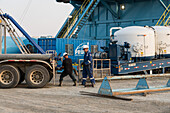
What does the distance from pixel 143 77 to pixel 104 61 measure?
6037 mm

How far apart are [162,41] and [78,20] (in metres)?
14.2

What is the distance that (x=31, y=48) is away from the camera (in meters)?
26.0

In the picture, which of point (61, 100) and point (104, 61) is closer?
point (61, 100)

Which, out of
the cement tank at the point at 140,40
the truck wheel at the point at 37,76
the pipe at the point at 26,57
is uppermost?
the cement tank at the point at 140,40

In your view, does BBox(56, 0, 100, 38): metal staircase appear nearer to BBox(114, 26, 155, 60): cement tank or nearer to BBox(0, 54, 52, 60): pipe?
BBox(114, 26, 155, 60): cement tank

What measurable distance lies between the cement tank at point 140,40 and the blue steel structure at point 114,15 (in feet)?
41.0

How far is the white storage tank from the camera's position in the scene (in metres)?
20.0

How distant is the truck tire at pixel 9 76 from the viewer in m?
13.7

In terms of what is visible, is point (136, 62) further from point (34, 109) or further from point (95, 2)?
point (95, 2)

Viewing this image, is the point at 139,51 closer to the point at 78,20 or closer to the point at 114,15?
the point at 78,20

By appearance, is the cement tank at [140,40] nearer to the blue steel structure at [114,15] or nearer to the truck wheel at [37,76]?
the truck wheel at [37,76]

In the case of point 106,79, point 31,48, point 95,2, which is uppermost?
point 95,2

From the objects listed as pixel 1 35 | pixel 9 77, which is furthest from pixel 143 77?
pixel 1 35

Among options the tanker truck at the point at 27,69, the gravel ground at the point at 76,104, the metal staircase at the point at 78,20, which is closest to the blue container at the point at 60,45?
the metal staircase at the point at 78,20
